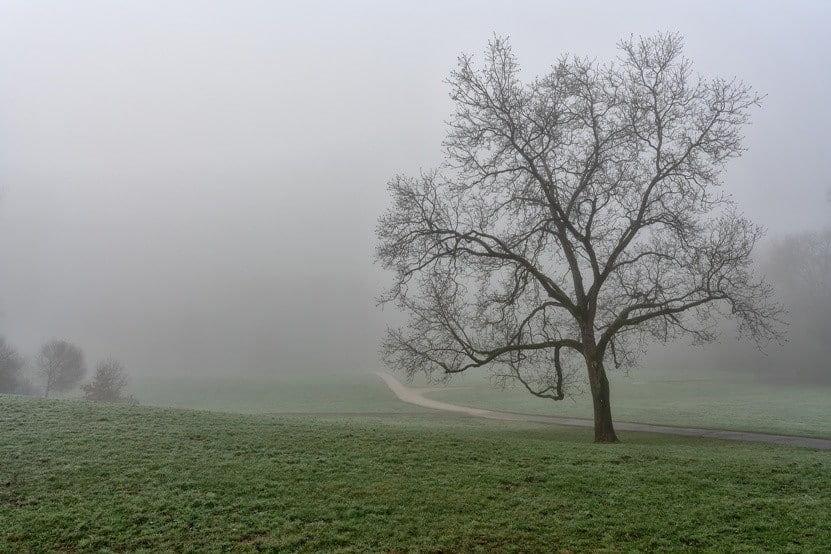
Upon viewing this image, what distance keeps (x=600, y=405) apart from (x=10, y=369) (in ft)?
216

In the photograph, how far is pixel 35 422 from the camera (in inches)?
620

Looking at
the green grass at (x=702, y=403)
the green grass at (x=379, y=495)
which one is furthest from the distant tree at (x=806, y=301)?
the green grass at (x=379, y=495)

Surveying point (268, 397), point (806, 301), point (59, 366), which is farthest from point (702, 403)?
point (59, 366)

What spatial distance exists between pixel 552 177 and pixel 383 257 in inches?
284

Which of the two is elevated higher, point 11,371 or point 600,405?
point 600,405

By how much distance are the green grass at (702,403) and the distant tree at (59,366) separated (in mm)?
44213

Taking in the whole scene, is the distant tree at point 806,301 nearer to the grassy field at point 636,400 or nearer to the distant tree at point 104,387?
the grassy field at point 636,400

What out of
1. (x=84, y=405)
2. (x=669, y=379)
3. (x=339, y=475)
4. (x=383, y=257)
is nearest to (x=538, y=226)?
(x=383, y=257)

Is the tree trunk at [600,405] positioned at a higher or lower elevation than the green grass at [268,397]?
higher

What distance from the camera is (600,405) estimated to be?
19656 mm

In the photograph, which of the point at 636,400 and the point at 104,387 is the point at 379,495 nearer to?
the point at 636,400

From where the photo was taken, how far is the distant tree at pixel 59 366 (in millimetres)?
63281

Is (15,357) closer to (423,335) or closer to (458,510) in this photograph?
(423,335)

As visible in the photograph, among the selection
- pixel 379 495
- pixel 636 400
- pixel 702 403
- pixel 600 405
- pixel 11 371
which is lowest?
pixel 11 371
